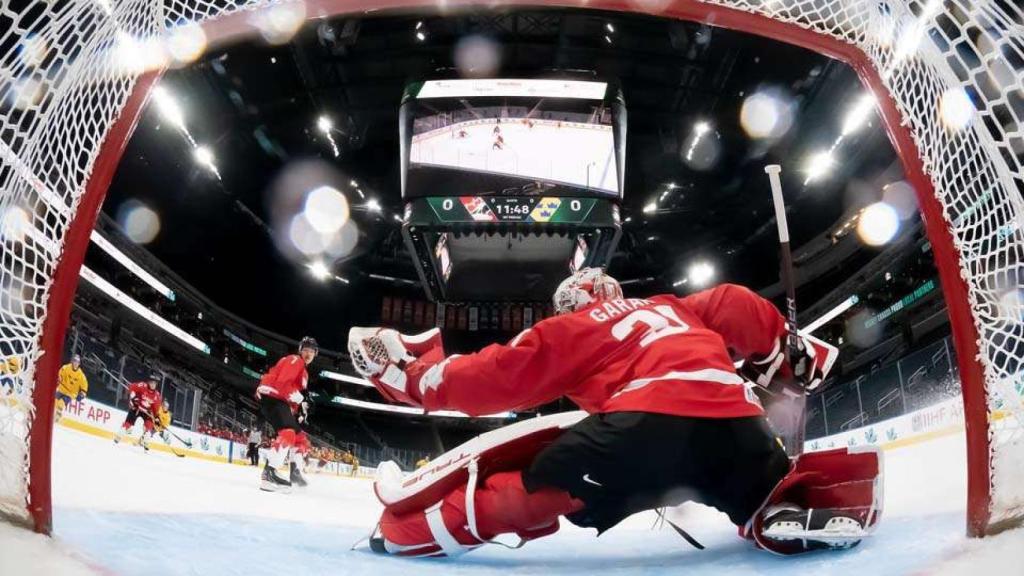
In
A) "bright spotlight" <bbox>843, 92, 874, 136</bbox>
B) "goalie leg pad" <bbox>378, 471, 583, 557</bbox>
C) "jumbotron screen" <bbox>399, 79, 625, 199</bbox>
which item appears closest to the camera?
"goalie leg pad" <bbox>378, 471, 583, 557</bbox>

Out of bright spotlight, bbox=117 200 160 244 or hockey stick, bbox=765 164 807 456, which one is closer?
hockey stick, bbox=765 164 807 456

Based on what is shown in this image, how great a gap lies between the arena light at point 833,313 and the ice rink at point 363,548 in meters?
10.5

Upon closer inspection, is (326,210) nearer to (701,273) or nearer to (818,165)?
(701,273)

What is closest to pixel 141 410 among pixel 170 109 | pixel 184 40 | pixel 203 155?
pixel 170 109

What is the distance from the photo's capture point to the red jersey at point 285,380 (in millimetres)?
4727

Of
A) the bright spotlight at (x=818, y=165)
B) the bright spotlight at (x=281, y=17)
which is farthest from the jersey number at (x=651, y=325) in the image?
the bright spotlight at (x=818, y=165)

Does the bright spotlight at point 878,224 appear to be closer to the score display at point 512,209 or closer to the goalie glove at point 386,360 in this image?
the score display at point 512,209

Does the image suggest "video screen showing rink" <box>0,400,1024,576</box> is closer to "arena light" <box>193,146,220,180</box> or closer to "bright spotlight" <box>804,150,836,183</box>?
"bright spotlight" <box>804,150,836,183</box>

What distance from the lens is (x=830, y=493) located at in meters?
1.52

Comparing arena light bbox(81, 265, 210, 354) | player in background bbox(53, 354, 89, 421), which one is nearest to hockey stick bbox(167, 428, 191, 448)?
player in background bbox(53, 354, 89, 421)

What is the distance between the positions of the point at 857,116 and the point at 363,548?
959 cm

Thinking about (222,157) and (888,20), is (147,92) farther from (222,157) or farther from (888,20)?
(222,157)

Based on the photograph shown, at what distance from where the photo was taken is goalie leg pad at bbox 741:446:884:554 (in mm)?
1390

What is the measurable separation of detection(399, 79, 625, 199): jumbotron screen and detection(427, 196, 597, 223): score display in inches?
2.3
